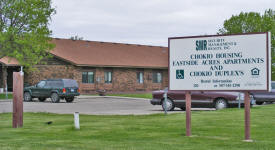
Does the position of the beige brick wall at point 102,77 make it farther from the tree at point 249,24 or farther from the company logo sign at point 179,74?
the company logo sign at point 179,74

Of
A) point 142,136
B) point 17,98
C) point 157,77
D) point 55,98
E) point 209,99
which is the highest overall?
point 157,77

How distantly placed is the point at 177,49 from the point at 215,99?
42.4ft

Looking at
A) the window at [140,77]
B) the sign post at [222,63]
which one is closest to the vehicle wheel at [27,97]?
the window at [140,77]

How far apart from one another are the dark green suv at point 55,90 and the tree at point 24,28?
374cm

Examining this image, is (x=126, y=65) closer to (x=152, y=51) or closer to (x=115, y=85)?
(x=115, y=85)

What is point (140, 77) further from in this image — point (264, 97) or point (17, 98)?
point (17, 98)

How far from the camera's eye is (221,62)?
1159 cm

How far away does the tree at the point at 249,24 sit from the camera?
65812mm

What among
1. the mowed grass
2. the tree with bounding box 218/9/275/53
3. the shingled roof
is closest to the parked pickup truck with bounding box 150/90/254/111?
the mowed grass

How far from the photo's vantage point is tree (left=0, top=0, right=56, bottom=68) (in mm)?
39312

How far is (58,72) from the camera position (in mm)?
49219

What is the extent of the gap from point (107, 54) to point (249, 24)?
855 inches

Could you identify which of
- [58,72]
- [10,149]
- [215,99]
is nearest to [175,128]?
[10,149]

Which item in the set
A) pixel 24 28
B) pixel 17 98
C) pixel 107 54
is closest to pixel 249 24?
pixel 107 54
